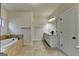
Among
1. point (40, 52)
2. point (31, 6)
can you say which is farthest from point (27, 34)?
point (40, 52)

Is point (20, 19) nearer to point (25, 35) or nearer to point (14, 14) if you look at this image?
point (14, 14)

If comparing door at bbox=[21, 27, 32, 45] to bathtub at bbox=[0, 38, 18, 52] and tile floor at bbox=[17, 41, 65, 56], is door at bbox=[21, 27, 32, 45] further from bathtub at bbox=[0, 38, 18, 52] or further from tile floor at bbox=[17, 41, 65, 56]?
bathtub at bbox=[0, 38, 18, 52]

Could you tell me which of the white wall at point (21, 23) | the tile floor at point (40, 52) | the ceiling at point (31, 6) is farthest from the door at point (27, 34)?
the tile floor at point (40, 52)

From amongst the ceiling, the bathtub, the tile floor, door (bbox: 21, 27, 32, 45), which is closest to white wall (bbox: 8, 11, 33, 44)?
door (bbox: 21, 27, 32, 45)

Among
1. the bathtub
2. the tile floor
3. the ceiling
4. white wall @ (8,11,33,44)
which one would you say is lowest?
the tile floor

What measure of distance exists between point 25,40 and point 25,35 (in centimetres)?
30

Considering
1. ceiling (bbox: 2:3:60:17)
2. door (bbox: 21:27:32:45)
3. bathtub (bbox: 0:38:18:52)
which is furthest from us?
door (bbox: 21:27:32:45)

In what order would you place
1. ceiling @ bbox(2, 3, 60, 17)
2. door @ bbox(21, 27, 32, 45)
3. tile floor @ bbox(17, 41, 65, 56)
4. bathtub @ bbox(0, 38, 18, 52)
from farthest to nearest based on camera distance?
door @ bbox(21, 27, 32, 45) < ceiling @ bbox(2, 3, 60, 17) < tile floor @ bbox(17, 41, 65, 56) < bathtub @ bbox(0, 38, 18, 52)

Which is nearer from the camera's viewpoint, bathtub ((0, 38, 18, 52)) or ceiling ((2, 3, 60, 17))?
bathtub ((0, 38, 18, 52))

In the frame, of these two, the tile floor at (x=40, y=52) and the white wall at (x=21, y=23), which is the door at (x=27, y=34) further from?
the tile floor at (x=40, y=52)

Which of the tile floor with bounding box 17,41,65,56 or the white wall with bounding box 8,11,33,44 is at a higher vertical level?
the white wall with bounding box 8,11,33,44

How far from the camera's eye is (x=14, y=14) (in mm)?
7836

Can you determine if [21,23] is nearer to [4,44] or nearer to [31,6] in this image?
[31,6]

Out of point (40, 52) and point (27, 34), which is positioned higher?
point (27, 34)
